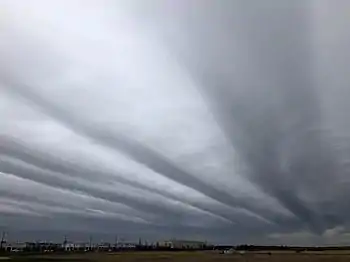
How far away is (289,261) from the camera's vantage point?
97625 millimetres

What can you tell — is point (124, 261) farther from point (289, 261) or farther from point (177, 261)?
point (289, 261)

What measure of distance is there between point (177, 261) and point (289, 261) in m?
22.7

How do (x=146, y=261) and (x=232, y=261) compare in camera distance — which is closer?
(x=146, y=261)

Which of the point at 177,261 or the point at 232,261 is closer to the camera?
the point at 177,261

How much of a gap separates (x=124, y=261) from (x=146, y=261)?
4.30 m

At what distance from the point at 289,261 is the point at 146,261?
28.6 m

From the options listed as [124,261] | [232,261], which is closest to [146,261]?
[124,261]

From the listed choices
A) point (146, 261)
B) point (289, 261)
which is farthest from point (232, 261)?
point (146, 261)

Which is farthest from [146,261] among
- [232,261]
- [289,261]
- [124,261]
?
[289,261]

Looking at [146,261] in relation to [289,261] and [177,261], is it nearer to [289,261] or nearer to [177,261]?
[177,261]

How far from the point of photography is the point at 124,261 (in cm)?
9506

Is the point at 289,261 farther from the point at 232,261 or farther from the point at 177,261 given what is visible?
the point at 177,261

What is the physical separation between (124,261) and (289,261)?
32.9m

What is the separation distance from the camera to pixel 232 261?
102688mm
